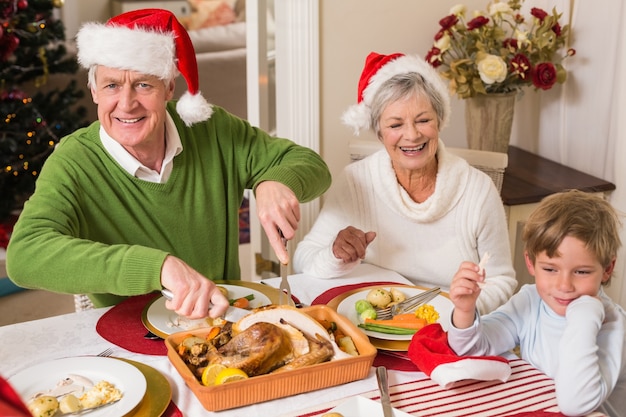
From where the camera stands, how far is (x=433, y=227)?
2.04m

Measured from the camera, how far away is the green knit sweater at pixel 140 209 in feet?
4.80

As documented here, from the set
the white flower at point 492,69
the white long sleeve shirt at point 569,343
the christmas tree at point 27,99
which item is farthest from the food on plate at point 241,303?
the christmas tree at point 27,99

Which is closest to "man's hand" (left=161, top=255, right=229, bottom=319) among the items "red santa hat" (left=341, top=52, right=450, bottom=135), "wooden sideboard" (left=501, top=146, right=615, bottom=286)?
"red santa hat" (left=341, top=52, right=450, bottom=135)

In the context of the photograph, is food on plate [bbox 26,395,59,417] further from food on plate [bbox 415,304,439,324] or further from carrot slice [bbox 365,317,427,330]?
food on plate [bbox 415,304,439,324]

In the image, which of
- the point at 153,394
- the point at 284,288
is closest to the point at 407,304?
the point at 284,288

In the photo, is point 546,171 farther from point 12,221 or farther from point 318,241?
point 12,221

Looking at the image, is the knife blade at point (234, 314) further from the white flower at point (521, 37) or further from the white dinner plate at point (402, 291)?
the white flower at point (521, 37)

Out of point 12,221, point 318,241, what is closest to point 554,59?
point 318,241

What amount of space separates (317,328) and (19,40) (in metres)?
3.04

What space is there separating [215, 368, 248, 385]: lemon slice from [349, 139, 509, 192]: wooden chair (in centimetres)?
130

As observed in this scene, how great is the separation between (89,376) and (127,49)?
80cm

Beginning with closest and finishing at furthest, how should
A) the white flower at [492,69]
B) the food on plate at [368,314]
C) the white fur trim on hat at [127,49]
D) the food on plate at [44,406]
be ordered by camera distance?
the food on plate at [44,406] < the food on plate at [368,314] < the white fur trim on hat at [127,49] < the white flower at [492,69]

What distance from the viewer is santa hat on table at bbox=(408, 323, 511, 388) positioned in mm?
1277

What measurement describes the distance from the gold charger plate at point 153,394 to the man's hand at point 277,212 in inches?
13.9
